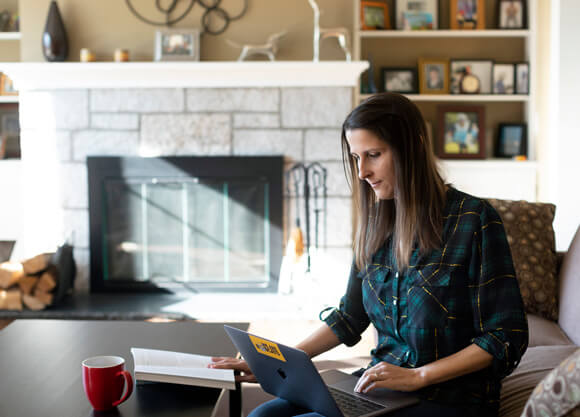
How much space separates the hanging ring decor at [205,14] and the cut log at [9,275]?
5.13 feet

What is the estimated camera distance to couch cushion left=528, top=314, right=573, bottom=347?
192 cm

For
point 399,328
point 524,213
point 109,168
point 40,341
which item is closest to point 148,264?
point 109,168

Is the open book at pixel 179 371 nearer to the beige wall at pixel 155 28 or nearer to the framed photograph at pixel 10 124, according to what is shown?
the beige wall at pixel 155 28

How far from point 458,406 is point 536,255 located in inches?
44.5

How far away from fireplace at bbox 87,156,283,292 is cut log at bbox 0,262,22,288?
0.44m

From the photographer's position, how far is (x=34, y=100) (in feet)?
11.3

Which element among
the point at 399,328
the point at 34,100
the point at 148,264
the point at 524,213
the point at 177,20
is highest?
the point at 177,20

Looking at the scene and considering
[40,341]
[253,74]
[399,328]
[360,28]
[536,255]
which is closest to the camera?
[399,328]

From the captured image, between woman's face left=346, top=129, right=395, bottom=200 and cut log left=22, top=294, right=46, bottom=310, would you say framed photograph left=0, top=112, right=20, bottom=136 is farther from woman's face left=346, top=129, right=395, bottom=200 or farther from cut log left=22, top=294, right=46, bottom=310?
woman's face left=346, top=129, right=395, bottom=200

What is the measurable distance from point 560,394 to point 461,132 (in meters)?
3.30

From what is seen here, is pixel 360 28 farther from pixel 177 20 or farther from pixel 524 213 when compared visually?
pixel 524 213

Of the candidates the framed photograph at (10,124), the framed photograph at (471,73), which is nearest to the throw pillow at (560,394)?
the framed photograph at (471,73)

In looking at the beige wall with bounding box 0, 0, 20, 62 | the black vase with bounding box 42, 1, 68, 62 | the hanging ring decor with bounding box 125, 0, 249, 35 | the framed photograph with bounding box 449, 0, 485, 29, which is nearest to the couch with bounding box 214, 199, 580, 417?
the hanging ring decor with bounding box 125, 0, 249, 35

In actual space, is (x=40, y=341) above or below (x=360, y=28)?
below
